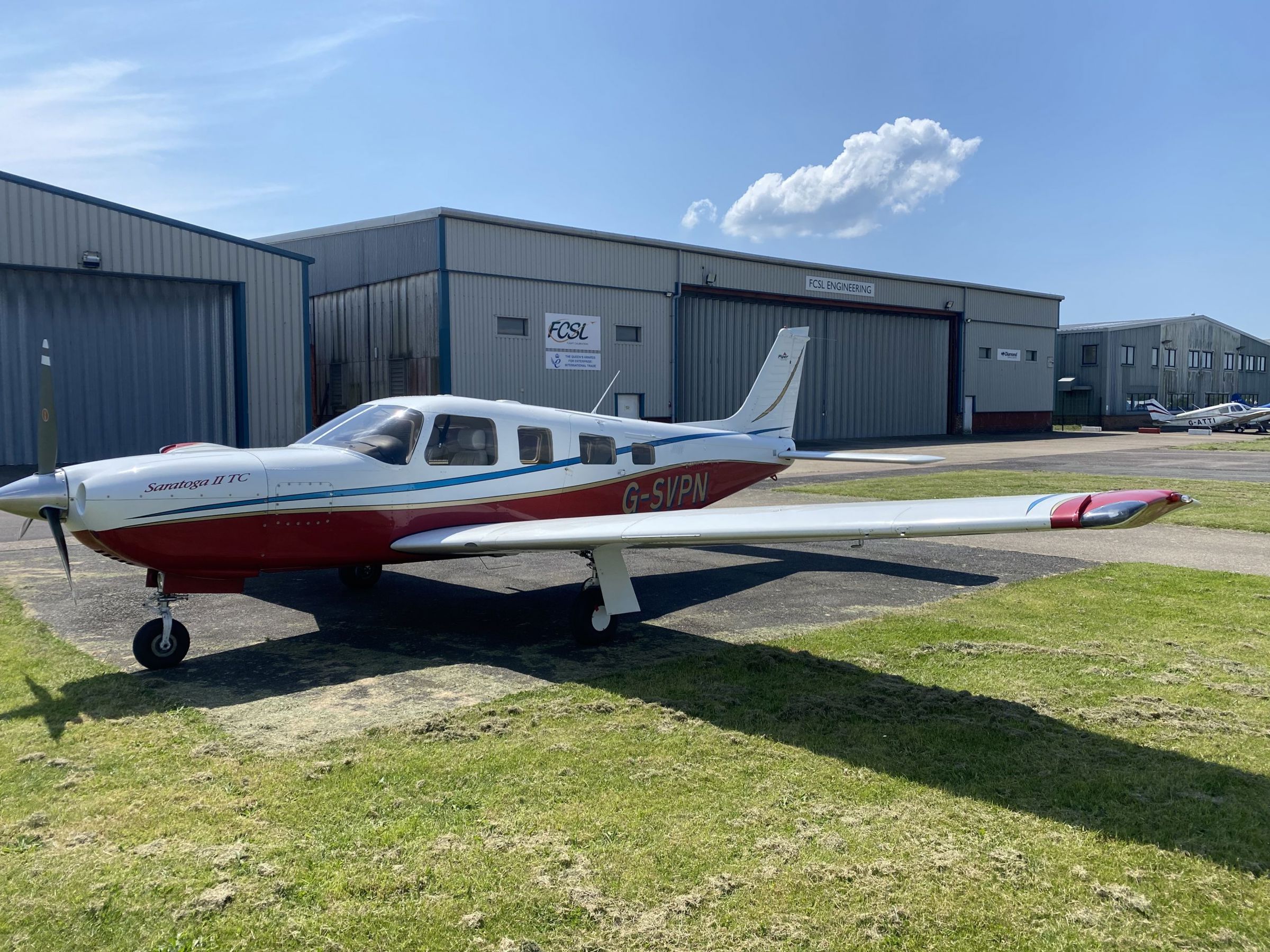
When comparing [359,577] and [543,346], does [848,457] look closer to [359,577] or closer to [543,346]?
[359,577]

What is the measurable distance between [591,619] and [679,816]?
3363mm

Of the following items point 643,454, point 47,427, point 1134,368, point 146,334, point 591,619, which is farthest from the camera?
point 1134,368

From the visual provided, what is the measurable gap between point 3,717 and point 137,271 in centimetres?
2010

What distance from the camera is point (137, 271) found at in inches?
894

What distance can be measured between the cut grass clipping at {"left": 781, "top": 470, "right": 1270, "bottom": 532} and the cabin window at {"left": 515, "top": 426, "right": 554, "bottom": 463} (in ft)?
36.7

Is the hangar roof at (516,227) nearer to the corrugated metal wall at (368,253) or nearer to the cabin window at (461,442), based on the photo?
the corrugated metal wall at (368,253)

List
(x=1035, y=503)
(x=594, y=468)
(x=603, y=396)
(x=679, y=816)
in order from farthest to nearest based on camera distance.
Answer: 1. (x=603, y=396)
2. (x=594, y=468)
3. (x=1035, y=503)
4. (x=679, y=816)

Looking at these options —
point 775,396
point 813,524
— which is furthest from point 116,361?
point 813,524

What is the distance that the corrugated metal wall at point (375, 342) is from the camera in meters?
26.7

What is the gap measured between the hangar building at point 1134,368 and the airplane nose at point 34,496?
2719 inches

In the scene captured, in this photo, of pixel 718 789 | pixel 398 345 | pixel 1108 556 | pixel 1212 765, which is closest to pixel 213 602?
pixel 718 789

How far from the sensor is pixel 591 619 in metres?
7.73

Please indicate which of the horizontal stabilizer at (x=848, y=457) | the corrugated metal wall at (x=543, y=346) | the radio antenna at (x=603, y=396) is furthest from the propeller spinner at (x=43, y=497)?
the corrugated metal wall at (x=543, y=346)

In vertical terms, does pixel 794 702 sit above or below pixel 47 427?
below
